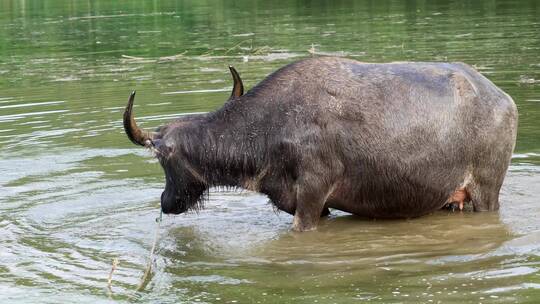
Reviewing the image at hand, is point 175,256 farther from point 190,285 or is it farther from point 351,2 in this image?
point 351,2

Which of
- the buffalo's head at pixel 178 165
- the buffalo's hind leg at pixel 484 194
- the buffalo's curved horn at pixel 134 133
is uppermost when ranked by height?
the buffalo's curved horn at pixel 134 133

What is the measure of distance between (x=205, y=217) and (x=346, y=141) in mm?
1813

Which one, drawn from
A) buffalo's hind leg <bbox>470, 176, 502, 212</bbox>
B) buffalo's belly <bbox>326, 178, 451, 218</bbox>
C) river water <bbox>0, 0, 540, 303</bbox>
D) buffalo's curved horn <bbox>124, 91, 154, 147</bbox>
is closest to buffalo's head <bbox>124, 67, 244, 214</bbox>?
buffalo's curved horn <bbox>124, 91, 154, 147</bbox>

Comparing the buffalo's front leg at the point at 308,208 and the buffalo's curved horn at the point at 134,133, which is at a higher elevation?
the buffalo's curved horn at the point at 134,133

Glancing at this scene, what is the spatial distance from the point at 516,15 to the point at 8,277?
19.7 metres

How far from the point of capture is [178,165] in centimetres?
898

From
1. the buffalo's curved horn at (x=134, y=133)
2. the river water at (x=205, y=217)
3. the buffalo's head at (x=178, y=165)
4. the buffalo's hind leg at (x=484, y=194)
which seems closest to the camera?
the river water at (x=205, y=217)

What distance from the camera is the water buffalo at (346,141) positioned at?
8.74 m

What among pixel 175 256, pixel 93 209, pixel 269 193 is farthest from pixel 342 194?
pixel 93 209

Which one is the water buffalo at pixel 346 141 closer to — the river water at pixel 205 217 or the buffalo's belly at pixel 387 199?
the buffalo's belly at pixel 387 199

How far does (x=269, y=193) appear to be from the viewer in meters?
8.98

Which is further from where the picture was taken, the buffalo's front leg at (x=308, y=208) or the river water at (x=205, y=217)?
the buffalo's front leg at (x=308, y=208)

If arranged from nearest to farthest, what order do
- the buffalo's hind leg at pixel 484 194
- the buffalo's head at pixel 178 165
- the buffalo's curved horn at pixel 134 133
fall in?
the buffalo's curved horn at pixel 134 133, the buffalo's head at pixel 178 165, the buffalo's hind leg at pixel 484 194

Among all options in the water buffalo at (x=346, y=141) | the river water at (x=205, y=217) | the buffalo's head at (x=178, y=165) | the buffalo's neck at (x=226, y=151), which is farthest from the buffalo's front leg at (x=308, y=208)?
the buffalo's head at (x=178, y=165)
